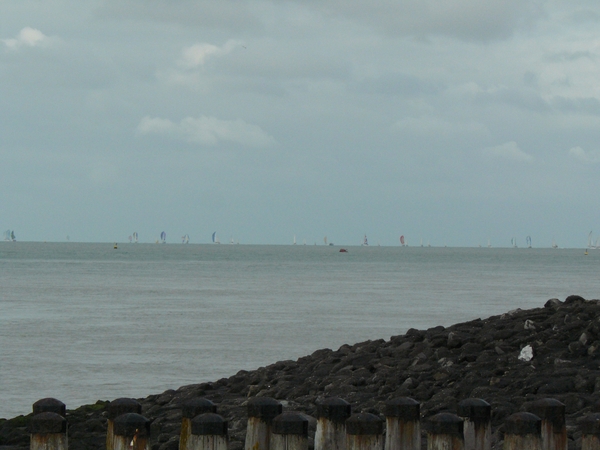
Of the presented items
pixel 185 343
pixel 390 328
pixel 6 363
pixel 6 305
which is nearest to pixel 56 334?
pixel 185 343

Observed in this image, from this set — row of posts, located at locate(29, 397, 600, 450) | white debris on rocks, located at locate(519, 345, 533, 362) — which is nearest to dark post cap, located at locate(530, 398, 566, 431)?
row of posts, located at locate(29, 397, 600, 450)

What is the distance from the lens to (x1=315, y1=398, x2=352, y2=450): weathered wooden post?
18.9 ft

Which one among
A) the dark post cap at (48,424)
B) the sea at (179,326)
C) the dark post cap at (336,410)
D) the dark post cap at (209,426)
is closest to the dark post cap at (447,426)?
the dark post cap at (336,410)

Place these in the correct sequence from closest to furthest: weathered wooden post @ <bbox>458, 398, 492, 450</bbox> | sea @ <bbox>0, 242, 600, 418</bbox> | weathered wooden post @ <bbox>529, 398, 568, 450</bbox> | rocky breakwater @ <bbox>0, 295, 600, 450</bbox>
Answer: weathered wooden post @ <bbox>529, 398, 568, 450</bbox>
weathered wooden post @ <bbox>458, 398, 492, 450</bbox>
rocky breakwater @ <bbox>0, 295, 600, 450</bbox>
sea @ <bbox>0, 242, 600, 418</bbox>

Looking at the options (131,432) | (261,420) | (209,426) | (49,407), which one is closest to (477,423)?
(261,420)

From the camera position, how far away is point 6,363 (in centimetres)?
2450

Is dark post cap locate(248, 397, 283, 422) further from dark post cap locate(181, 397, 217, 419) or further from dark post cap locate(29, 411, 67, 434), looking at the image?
dark post cap locate(29, 411, 67, 434)

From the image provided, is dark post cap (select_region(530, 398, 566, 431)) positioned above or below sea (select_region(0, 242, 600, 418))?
above

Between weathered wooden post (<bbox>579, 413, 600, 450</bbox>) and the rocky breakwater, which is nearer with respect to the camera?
weathered wooden post (<bbox>579, 413, 600, 450</bbox>)

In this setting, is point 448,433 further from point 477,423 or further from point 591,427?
point 591,427

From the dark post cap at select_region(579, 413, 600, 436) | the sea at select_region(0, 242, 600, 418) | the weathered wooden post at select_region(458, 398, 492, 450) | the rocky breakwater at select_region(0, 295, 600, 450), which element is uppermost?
the dark post cap at select_region(579, 413, 600, 436)

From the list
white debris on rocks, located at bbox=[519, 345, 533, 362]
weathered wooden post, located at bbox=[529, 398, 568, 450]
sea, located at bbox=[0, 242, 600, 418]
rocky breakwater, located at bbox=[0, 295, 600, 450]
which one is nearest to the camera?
weathered wooden post, located at bbox=[529, 398, 568, 450]

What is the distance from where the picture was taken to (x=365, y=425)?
538 cm

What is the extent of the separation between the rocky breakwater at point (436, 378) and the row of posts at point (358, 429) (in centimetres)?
368
